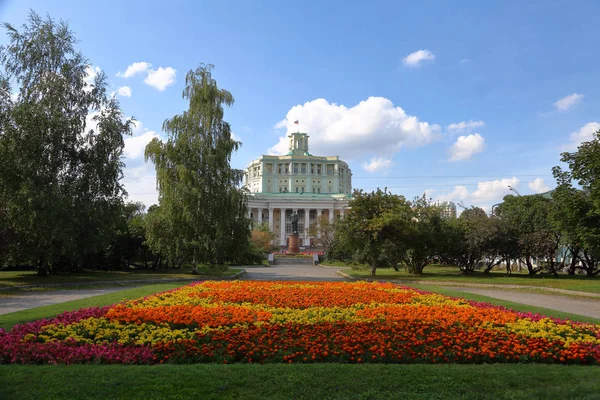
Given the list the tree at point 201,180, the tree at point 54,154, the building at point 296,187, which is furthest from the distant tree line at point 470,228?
the building at point 296,187

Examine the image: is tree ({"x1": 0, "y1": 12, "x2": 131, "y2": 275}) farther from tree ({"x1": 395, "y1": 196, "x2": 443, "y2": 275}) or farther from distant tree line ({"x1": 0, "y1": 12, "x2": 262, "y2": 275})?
tree ({"x1": 395, "y1": 196, "x2": 443, "y2": 275})

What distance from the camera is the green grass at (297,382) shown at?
530cm

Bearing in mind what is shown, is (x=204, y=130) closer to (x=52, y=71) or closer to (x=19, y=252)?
(x=52, y=71)

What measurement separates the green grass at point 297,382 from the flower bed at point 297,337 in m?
0.54

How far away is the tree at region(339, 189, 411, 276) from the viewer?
28.0 m

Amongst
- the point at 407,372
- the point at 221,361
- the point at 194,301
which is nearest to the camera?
the point at 407,372

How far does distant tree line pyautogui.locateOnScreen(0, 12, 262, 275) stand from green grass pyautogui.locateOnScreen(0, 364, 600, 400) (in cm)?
1725

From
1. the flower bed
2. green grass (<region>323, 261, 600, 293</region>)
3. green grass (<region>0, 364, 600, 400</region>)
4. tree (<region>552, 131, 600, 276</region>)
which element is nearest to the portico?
green grass (<region>323, 261, 600, 293</region>)

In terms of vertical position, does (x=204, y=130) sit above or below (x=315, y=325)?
above

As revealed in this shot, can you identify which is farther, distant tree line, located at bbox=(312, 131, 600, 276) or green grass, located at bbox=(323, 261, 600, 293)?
distant tree line, located at bbox=(312, 131, 600, 276)

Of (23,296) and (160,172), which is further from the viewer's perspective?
(160,172)

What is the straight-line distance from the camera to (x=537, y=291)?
68.8ft

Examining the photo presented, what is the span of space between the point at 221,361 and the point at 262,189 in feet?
421

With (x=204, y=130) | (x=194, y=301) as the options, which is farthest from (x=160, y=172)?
(x=194, y=301)
